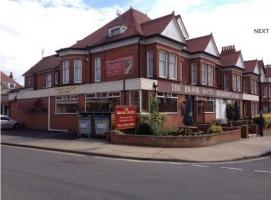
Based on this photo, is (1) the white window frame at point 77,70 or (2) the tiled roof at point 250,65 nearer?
(1) the white window frame at point 77,70

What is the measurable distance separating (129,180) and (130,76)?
1707cm

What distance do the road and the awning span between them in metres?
18.7

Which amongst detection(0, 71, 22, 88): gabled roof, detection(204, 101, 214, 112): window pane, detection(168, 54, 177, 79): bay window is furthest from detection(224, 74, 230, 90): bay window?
detection(0, 71, 22, 88): gabled roof

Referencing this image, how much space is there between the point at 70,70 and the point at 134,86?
8358 mm

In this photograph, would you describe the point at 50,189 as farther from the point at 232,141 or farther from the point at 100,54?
the point at 100,54

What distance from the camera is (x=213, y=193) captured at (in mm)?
8516

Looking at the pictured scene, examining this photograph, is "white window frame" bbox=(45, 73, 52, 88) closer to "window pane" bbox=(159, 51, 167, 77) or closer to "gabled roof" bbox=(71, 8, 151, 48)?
"gabled roof" bbox=(71, 8, 151, 48)

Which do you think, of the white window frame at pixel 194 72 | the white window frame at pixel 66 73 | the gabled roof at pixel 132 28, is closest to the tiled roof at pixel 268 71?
the white window frame at pixel 194 72

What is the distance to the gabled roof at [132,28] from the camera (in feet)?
88.4

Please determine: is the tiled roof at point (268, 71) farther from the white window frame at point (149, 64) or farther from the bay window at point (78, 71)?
the bay window at point (78, 71)

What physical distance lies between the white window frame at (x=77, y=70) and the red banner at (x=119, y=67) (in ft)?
10.4

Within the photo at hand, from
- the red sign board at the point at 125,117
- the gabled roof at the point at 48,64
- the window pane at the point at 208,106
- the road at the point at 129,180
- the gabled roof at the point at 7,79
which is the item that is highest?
the gabled roof at the point at 7,79

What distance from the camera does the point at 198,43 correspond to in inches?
1335

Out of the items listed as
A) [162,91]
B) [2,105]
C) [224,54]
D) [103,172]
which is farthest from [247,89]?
[103,172]
